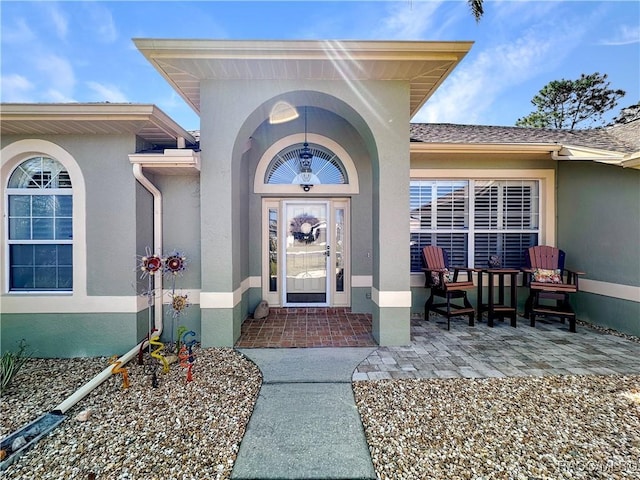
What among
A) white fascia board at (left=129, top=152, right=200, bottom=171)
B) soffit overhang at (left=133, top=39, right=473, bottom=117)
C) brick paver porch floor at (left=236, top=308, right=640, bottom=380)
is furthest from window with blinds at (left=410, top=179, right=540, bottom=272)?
white fascia board at (left=129, top=152, right=200, bottom=171)

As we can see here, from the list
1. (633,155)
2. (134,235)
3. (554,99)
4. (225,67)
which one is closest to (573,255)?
(633,155)

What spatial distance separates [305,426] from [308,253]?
3.77 m

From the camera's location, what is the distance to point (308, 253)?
595 centimetres

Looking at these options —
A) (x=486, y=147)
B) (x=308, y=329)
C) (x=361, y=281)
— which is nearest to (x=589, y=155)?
(x=486, y=147)

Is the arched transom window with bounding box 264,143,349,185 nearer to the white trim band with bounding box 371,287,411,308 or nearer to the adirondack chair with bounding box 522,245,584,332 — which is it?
the white trim band with bounding box 371,287,411,308

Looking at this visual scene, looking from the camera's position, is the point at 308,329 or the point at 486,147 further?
the point at 486,147

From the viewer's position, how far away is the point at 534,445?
2.21 metres

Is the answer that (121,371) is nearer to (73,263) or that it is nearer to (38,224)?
(73,263)

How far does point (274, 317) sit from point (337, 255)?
1775mm

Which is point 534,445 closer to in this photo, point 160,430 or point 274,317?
point 160,430

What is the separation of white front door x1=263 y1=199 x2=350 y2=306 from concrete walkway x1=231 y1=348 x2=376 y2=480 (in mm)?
2309

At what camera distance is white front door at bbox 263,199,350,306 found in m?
5.85

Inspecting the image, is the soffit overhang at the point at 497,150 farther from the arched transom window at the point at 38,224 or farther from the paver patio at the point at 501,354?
the arched transom window at the point at 38,224

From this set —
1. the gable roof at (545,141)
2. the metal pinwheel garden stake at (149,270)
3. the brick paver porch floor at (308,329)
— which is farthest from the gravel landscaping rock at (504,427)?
the gable roof at (545,141)
